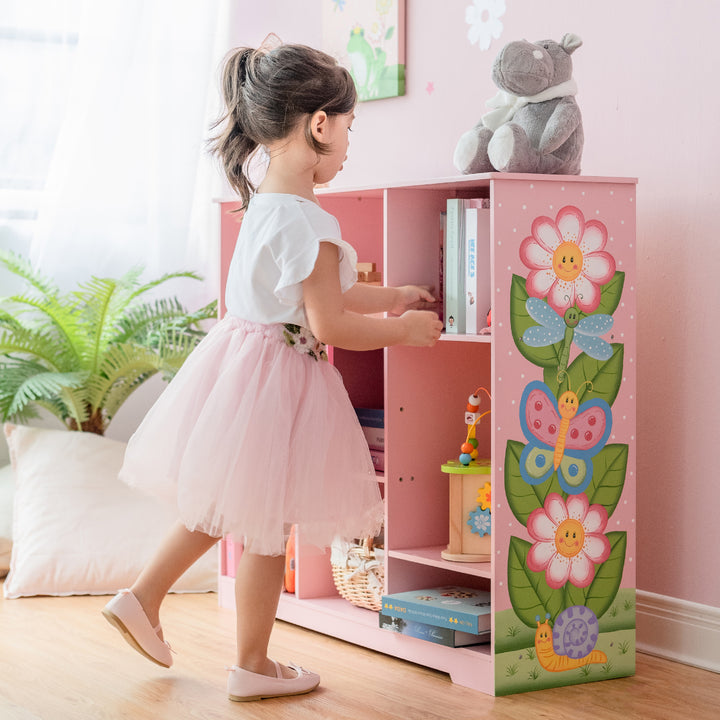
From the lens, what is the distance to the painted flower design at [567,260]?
1.91m

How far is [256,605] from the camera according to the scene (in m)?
1.89

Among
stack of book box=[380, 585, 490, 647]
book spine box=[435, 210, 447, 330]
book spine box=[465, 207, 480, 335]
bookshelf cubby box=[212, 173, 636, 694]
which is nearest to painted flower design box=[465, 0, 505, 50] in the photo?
bookshelf cubby box=[212, 173, 636, 694]

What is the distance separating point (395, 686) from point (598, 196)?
0.95 meters

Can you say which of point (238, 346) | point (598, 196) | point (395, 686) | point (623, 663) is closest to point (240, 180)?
point (238, 346)

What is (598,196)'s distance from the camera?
198cm

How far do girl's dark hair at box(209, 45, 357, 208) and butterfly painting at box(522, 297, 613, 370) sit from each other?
47 centimetres

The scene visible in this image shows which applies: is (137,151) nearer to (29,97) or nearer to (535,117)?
(29,97)

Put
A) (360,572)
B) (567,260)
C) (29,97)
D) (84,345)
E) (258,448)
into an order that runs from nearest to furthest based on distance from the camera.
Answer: (258,448), (567,260), (360,572), (84,345), (29,97)

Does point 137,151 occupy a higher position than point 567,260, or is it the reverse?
point 137,151

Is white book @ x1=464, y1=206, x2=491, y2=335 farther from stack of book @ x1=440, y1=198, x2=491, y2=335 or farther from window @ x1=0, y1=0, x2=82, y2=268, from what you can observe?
window @ x1=0, y1=0, x2=82, y2=268

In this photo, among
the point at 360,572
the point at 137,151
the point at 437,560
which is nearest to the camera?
the point at 437,560

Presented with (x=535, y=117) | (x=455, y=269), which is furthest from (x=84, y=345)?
(x=535, y=117)

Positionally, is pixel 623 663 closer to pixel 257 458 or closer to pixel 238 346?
pixel 257 458

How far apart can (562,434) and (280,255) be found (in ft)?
1.95
